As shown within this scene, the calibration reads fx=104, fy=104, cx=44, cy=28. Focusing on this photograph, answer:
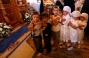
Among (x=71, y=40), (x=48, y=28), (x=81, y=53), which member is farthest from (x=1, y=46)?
(x=81, y=53)

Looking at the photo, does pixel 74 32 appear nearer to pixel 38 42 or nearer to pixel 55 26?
pixel 55 26

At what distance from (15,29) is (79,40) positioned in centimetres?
190

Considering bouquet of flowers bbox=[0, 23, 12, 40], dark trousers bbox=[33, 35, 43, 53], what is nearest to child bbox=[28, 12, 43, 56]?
dark trousers bbox=[33, 35, 43, 53]

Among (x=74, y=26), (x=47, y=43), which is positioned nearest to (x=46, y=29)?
(x=47, y=43)

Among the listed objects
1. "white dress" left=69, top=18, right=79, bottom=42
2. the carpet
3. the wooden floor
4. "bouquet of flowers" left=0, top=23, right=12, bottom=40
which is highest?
"white dress" left=69, top=18, right=79, bottom=42

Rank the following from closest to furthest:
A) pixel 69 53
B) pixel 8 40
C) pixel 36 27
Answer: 1. pixel 36 27
2. pixel 69 53
3. pixel 8 40

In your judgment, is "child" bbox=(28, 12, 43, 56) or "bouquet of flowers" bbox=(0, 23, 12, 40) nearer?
"child" bbox=(28, 12, 43, 56)

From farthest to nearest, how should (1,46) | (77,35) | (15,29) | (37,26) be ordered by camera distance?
(15,29), (1,46), (77,35), (37,26)

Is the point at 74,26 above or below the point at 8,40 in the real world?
above

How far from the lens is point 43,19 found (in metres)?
1.56

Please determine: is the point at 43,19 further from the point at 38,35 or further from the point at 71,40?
the point at 71,40

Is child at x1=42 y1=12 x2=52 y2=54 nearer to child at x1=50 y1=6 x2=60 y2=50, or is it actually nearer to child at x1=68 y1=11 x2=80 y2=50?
child at x1=50 y1=6 x2=60 y2=50

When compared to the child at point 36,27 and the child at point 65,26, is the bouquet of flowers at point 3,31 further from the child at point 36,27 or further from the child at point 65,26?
the child at point 65,26

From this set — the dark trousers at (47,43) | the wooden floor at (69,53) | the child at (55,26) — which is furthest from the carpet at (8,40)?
the child at (55,26)
